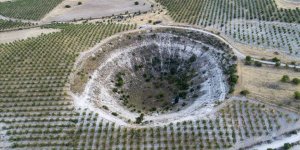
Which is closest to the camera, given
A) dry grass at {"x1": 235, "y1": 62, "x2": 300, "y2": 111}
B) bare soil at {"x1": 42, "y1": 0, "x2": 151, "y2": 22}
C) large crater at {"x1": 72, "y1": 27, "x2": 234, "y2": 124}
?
dry grass at {"x1": 235, "y1": 62, "x2": 300, "y2": 111}

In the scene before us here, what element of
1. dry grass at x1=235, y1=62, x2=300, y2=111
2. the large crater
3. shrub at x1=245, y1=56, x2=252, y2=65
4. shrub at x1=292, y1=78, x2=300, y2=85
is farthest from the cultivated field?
shrub at x1=292, y1=78, x2=300, y2=85

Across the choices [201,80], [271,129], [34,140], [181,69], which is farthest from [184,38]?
[34,140]

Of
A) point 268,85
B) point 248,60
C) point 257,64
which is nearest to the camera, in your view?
point 268,85

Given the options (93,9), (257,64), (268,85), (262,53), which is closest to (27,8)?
(93,9)

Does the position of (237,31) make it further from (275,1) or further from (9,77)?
(9,77)

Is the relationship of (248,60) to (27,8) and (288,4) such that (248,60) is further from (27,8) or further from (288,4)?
(27,8)

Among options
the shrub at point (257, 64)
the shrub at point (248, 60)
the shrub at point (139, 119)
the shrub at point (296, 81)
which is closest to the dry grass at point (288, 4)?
the shrub at point (248, 60)

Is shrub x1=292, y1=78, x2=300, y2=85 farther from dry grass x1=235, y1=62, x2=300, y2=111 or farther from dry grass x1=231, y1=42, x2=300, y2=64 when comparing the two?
dry grass x1=231, y1=42, x2=300, y2=64
